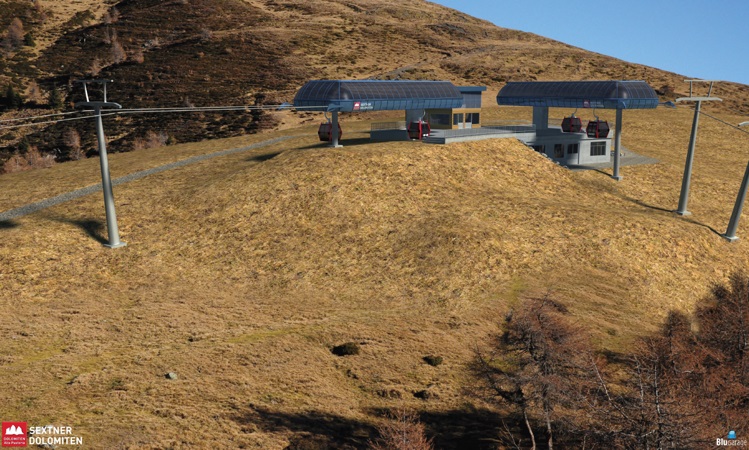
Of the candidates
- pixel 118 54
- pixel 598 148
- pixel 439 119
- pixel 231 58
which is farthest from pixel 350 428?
pixel 118 54

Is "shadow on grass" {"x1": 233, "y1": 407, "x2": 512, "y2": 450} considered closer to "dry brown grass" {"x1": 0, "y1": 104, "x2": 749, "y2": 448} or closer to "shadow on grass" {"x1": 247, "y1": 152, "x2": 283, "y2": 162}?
"dry brown grass" {"x1": 0, "y1": 104, "x2": 749, "y2": 448}

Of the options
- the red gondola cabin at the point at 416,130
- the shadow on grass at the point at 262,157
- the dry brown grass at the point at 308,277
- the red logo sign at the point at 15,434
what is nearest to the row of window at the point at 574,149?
the dry brown grass at the point at 308,277

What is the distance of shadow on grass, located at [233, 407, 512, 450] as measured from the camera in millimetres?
24219

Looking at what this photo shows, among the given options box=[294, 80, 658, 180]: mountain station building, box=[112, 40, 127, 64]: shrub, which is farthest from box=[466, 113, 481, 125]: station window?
box=[112, 40, 127, 64]: shrub

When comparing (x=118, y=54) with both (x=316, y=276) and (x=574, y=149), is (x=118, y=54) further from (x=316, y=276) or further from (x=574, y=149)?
(x=316, y=276)

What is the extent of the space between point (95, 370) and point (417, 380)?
50.8ft

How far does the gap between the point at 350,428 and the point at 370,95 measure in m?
37.5

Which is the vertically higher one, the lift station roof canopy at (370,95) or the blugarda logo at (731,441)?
the lift station roof canopy at (370,95)

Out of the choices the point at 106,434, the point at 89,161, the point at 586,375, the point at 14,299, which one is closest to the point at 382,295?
the point at 586,375

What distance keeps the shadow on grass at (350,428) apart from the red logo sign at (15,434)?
7.91 m

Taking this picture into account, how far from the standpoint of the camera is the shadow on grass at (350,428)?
24.2m

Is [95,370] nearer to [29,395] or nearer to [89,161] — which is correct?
[29,395]

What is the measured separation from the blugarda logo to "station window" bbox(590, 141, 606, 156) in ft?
179

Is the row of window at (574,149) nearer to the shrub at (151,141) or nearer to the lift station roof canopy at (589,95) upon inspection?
the lift station roof canopy at (589,95)
